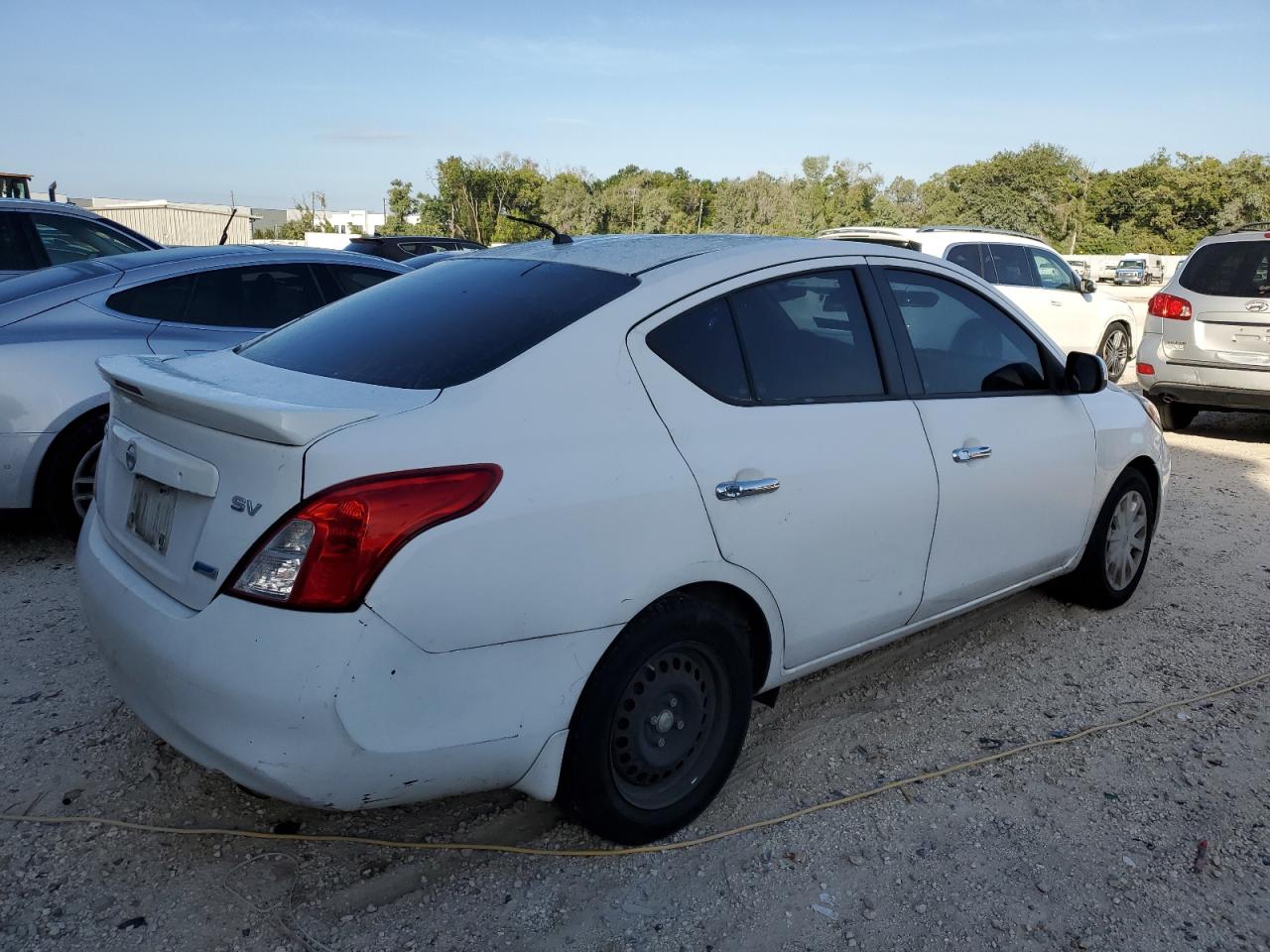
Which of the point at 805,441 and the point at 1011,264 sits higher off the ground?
the point at 805,441

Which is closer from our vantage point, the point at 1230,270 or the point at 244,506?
the point at 244,506

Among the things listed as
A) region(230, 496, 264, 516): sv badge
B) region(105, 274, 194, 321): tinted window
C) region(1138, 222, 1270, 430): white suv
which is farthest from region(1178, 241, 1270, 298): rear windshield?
region(230, 496, 264, 516): sv badge

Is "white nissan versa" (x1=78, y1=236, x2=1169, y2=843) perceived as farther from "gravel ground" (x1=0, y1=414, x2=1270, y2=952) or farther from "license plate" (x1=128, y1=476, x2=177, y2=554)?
"gravel ground" (x1=0, y1=414, x2=1270, y2=952)

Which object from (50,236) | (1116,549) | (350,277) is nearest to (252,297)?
(350,277)

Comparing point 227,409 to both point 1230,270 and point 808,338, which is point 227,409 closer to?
point 808,338

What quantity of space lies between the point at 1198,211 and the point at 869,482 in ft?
246

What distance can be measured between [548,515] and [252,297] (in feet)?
13.9

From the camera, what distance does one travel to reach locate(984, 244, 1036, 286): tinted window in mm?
11859

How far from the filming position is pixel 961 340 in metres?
3.88

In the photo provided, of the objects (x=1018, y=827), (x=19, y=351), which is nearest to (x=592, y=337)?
(x=1018, y=827)

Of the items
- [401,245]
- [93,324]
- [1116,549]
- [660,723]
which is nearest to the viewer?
[660,723]

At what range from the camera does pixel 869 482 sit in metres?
3.15

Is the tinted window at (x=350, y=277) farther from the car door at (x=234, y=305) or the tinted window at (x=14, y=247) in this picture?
the tinted window at (x=14, y=247)

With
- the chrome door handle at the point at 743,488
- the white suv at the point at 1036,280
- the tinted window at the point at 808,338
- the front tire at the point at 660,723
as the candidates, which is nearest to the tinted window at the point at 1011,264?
the white suv at the point at 1036,280
